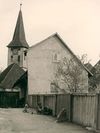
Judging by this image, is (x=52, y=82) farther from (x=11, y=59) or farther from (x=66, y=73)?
(x=11, y=59)

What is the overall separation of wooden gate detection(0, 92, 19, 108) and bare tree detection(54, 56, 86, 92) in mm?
5258

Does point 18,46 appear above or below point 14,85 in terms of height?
above

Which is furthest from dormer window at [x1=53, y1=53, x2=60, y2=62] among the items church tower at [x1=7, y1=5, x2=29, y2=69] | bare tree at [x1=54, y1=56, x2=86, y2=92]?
church tower at [x1=7, y1=5, x2=29, y2=69]

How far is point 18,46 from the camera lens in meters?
77.6

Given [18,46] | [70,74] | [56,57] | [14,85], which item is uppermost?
[18,46]

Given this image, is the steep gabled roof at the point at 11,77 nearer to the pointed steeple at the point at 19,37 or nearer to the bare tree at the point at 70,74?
the bare tree at the point at 70,74

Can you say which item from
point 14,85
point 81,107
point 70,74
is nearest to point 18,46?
point 14,85

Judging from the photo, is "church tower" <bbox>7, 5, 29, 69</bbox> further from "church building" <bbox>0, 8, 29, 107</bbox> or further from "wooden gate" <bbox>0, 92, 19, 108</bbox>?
"wooden gate" <bbox>0, 92, 19, 108</bbox>

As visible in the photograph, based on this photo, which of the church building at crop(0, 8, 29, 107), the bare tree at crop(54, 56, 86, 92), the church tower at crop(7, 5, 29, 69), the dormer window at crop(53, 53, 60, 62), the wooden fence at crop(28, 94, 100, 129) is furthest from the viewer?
the church tower at crop(7, 5, 29, 69)

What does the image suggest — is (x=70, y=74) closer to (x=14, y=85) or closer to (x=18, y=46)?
(x=14, y=85)

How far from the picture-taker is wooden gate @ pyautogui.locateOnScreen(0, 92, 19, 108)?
1994 inches

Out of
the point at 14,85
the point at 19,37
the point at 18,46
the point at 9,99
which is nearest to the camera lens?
the point at 9,99

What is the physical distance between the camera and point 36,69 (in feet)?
167

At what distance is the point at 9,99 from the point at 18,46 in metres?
27.0
